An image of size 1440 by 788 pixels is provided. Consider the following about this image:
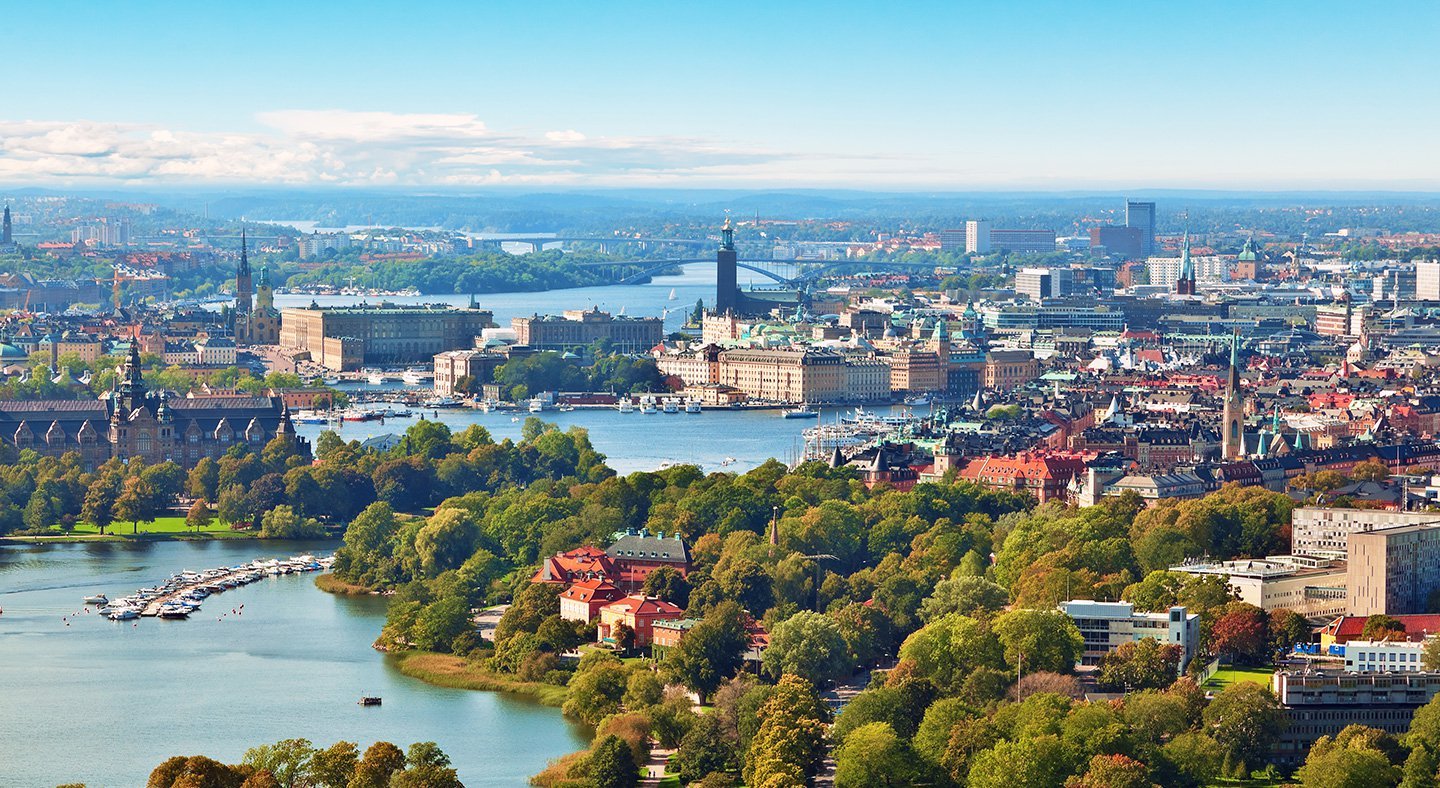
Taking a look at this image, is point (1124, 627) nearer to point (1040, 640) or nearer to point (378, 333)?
point (1040, 640)

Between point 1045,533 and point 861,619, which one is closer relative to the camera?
point 861,619

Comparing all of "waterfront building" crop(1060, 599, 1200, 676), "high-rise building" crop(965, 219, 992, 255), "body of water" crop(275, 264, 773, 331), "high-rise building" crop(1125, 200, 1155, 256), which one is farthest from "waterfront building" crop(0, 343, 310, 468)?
"high-rise building" crop(965, 219, 992, 255)

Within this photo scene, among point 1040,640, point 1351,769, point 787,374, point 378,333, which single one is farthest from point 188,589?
point 378,333

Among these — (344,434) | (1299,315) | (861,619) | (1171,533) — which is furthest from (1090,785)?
(1299,315)

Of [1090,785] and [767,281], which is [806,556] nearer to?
[1090,785]

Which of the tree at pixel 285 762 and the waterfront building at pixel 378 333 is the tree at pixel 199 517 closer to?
the tree at pixel 285 762

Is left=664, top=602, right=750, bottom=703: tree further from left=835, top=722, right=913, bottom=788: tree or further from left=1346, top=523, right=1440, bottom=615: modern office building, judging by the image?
left=1346, top=523, right=1440, bottom=615: modern office building
